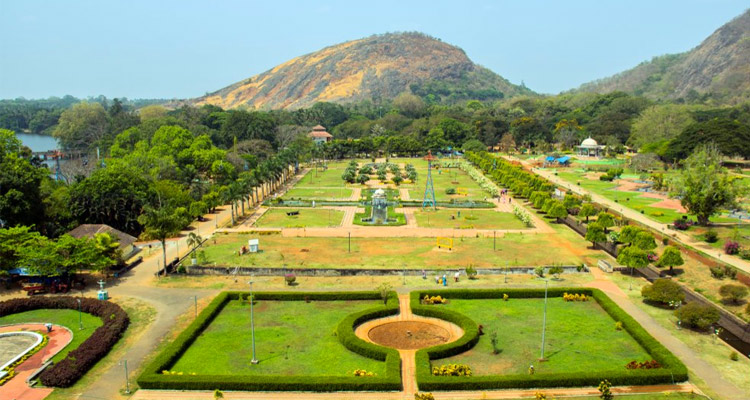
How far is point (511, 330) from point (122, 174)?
150 feet

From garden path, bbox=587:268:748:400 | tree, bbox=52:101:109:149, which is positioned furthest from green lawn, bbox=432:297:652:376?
tree, bbox=52:101:109:149

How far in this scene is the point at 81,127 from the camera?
137 metres

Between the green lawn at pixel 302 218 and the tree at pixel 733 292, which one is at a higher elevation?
the green lawn at pixel 302 218

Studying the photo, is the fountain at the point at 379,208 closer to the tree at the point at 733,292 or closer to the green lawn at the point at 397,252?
the green lawn at the point at 397,252

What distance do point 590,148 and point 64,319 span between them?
121550 millimetres

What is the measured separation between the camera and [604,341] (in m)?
33.3

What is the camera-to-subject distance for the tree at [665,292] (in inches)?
1495

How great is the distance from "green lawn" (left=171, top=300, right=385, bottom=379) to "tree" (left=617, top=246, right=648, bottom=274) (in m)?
20.4

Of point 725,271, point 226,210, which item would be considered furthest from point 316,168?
point 725,271

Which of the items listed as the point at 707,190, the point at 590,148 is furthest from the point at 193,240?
the point at 590,148

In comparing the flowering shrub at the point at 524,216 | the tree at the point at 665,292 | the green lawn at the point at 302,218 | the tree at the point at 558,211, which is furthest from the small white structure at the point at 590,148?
the tree at the point at 665,292

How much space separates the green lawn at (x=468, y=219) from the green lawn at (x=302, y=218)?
10181 mm

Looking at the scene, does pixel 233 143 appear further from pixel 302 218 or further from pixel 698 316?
pixel 698 316

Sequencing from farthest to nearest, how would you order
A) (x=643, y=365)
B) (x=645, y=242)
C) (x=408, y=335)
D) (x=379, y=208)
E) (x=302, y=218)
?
(x=379, y=208) < (x=302, y=218) < (x=645, y=242) < (x=408, y=335) < (x=643, y=365)
